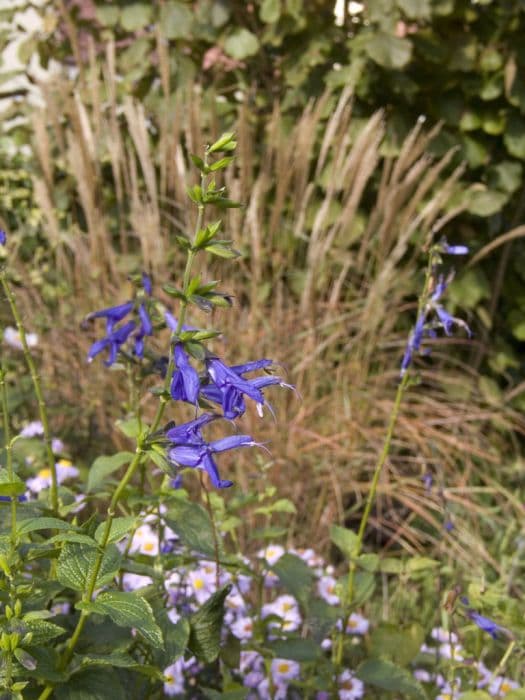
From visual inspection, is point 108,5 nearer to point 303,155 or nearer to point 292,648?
point 303,155

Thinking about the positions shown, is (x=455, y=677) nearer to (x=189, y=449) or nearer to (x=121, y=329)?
(x=121, y=329)

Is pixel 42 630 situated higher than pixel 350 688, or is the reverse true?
pixel 42 630

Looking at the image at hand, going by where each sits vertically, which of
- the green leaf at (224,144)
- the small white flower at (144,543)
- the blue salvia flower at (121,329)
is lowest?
the small white flower at (144,543)

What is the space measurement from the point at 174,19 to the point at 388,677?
2842 mm

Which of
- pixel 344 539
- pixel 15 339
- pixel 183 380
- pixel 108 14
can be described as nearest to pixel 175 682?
pixel 344 539

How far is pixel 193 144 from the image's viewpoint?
3.29 meters

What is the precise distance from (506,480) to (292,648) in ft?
7.08

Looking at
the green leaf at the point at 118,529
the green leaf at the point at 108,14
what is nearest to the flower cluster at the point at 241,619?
the green leaf at the point at 118,529

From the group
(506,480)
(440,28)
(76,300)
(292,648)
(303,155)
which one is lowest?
(506,480)

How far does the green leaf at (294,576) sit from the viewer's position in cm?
164

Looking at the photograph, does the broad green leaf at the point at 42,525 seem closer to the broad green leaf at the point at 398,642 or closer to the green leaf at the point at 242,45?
the broad green leaf at the point at 398,642

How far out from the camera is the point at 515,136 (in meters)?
3.62

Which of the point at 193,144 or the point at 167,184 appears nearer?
the point at 193,144

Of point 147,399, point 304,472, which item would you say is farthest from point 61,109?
point 304,472
